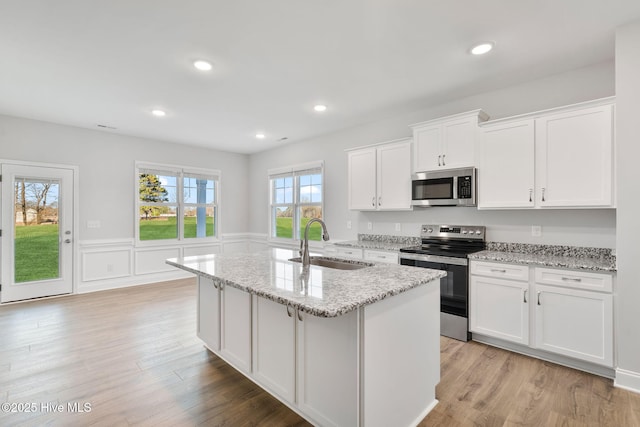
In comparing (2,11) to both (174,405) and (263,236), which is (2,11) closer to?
(174,405)

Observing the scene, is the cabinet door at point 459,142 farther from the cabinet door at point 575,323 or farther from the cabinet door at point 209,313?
the cabinet door at point 209,313

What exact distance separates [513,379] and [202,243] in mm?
5543

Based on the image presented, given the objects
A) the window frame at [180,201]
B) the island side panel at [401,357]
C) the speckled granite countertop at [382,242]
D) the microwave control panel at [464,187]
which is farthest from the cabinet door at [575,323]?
the window frame at [180,201]

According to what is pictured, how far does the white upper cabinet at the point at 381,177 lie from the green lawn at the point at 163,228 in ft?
11.6

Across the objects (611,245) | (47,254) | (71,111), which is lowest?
(47,254)

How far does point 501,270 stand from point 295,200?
12.6 feet

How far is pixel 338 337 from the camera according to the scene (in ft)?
5.13

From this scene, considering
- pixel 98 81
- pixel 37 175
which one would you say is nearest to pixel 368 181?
pixel 98 81

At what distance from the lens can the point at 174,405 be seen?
6.73 ft

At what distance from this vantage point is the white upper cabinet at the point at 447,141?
10.5 ft

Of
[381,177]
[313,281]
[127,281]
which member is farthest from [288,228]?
[313,281]

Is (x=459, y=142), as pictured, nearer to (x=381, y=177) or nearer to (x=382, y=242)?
(x=381, y=177)

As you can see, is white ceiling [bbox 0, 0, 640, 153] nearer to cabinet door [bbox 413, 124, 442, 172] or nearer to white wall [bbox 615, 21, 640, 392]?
white wall [bbox 615, 21, 640, 392]

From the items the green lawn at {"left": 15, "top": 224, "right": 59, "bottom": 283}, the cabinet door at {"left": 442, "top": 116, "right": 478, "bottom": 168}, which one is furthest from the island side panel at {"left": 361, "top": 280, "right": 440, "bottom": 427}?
the green lawn at {"left": 15, "top": 224, "right": 59, "bottom": 283}
